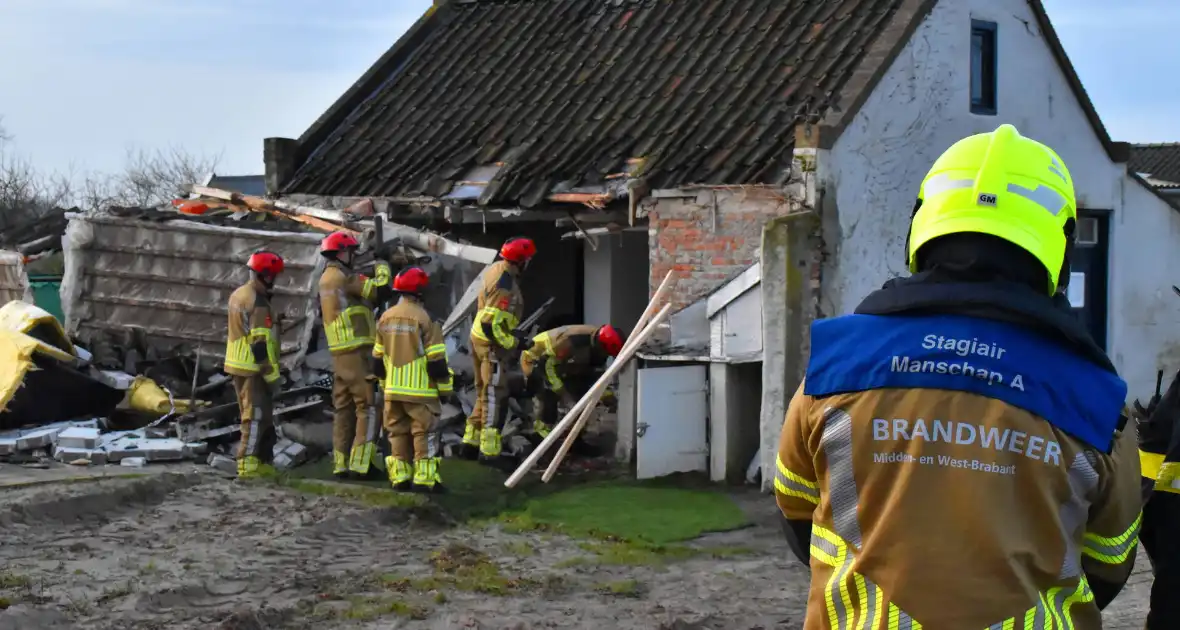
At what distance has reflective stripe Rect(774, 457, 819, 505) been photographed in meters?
2.70

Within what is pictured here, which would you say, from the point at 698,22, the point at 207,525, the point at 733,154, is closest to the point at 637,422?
the point at 733,154

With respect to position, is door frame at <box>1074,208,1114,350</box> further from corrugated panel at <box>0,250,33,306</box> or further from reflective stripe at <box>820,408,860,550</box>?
reflective stripe at <box>820,408,860,550</box>

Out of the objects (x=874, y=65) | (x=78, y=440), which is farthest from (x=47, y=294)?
(x=874, y=65)

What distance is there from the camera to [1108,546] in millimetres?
2574

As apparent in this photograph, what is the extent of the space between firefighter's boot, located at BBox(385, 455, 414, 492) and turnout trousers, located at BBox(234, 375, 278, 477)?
1487mm

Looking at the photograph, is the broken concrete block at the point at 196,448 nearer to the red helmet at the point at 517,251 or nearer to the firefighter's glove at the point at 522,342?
the firefighter's glove at the point at 522,342

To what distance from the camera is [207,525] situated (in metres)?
9.41

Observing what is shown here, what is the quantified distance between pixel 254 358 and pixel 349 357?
33.5 inches

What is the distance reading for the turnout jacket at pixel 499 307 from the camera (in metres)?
12.2

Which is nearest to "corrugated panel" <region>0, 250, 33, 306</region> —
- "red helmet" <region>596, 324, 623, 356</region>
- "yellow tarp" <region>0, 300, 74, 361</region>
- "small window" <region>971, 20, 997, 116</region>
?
"yellow tarp" <region>0, 300, 74, 361</region>

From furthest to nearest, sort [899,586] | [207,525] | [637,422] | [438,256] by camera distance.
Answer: [438,256] → [637,422] → [207,525] → [899,586]

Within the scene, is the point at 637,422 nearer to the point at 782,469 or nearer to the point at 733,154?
the point at 733,154

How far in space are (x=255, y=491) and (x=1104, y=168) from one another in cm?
1003

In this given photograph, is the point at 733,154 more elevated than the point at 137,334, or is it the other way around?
the point at 733,154
